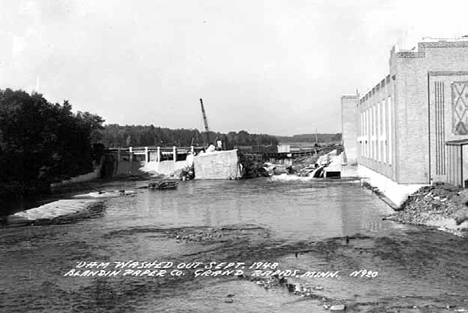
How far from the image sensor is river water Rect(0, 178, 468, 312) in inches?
614

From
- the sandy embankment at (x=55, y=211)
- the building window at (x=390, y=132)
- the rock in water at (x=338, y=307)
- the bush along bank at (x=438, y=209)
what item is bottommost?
the rock in water at (x=338, y=307)

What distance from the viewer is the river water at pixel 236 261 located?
1559cm

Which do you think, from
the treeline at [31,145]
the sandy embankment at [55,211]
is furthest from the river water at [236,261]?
the treeline at [31,145]

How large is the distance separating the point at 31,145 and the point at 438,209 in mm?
44659

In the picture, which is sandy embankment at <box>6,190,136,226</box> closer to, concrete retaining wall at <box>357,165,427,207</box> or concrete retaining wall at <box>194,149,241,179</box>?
concrete retaining wall at <box>357,165,427,207</box>

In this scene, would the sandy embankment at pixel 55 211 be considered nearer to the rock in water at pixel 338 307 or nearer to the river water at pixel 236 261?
the river water at pixel 236 261

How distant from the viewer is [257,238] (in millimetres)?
25672

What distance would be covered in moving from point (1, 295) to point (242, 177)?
189 ft

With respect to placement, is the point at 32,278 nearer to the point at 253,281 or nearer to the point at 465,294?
the point at 253,281

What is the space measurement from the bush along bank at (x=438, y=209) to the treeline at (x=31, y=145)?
34.3 m

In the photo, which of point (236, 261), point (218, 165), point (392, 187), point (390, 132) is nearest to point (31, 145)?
point (218, 165)

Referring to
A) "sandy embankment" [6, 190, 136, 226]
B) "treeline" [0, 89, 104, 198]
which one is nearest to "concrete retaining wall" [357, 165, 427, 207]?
"sandy embankment" [6, 190, 136, 226]

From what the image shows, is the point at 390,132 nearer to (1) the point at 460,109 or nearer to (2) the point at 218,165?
(1) the point at 460,109

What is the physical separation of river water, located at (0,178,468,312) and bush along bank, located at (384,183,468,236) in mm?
1001
